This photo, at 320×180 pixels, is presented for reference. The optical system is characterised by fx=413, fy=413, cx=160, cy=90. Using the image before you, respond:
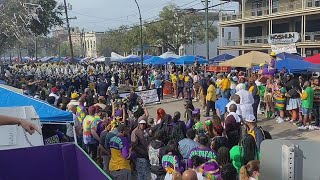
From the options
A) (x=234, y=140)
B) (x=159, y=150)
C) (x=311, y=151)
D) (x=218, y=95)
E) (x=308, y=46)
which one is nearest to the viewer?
(x=311, y=151)

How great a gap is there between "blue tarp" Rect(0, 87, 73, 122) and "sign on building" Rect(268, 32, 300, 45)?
1098 inches

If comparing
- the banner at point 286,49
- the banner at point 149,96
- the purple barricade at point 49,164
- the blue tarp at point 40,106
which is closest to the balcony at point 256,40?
the banner at point 286,49

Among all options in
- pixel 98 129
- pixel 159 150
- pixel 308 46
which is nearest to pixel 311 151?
pixel 159 150

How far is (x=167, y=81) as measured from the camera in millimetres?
24062

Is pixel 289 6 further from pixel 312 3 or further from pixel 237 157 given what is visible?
pixel 237 157

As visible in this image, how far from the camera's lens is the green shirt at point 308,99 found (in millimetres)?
12547

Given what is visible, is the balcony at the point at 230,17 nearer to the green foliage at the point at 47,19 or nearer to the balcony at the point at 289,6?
the balcony at the point at 289,6

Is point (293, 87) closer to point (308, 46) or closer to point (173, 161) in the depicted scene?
point (173, 161)

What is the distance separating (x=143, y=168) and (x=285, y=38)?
2865 centimetres

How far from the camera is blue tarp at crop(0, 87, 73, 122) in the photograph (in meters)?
7.22

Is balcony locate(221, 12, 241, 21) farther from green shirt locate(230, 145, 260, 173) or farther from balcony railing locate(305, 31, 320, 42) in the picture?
green shirt locate(230, 145, 260, 173)

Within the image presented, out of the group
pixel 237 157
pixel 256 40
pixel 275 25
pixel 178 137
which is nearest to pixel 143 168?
pixel 178 137

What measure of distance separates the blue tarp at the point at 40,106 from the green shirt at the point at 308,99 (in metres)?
7.91

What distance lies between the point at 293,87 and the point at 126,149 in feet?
28.8
